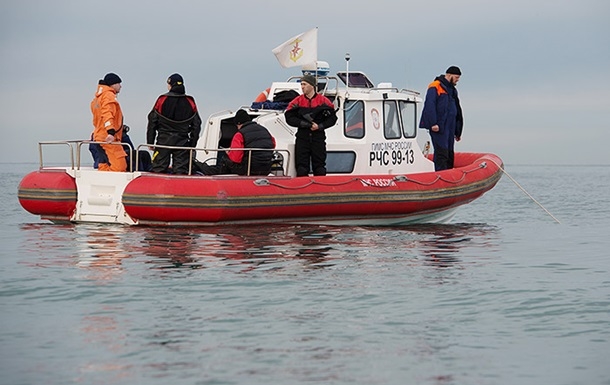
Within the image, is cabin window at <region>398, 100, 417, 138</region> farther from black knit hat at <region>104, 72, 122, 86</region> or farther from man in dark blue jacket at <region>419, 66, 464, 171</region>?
black knit hat at <region>104, 72, 122, 86</region>

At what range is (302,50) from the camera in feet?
43.9

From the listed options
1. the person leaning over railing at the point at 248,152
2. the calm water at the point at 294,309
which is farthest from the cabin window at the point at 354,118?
the calm water at the point at 294,309

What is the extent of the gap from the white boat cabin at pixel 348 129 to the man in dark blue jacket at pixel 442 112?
1.35 feet

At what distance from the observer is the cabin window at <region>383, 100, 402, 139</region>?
1365 cm

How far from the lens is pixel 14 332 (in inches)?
240

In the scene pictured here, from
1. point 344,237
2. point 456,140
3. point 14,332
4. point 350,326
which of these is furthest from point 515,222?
point 14,332

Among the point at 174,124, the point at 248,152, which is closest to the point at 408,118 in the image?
the point at 248,152

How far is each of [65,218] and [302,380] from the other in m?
7.43

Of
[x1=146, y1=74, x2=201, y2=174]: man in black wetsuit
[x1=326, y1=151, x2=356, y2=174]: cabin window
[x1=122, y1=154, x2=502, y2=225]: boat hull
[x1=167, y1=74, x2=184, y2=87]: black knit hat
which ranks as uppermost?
[x1=167, y1=74, x2=184, y2=87]: black knit hat

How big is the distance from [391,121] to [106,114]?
4.21 metres

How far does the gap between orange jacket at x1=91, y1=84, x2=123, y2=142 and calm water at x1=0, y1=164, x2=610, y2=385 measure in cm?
122

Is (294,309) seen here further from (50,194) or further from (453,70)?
(453,70)

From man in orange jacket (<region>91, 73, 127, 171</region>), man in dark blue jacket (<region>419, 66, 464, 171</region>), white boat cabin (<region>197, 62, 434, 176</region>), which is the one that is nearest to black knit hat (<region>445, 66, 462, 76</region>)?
man in dark blue jacket (<region>419, 66, 464, 171</region>)

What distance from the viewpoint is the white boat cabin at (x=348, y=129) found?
42.8 ft
